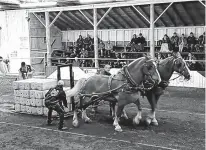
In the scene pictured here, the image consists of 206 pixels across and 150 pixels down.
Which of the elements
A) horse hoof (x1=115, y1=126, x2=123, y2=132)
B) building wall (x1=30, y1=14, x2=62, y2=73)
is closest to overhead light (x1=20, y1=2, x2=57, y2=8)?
building wall (x1=30, y1=14, x2=62, y2=73)

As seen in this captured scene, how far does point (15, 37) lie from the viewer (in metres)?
24.3

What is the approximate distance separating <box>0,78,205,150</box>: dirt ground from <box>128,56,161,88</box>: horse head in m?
1.59

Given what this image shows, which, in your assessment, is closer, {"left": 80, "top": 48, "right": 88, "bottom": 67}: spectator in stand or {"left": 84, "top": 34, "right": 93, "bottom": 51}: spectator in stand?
{"left": 80, "top": 48, "right": 88, "bottom": 67}: spectator in stand

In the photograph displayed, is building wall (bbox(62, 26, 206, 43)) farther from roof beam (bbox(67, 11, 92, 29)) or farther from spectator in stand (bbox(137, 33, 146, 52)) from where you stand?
spectator in stand (bbox(137, 33, 146, 52))

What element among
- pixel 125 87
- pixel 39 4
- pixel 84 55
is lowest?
pixel 125 87

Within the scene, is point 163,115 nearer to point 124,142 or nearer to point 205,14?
point 124,142

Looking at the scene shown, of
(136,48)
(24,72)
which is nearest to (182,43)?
(136,48)

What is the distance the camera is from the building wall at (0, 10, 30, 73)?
23.8 meters

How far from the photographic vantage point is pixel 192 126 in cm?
1043

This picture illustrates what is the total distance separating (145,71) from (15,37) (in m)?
16.9

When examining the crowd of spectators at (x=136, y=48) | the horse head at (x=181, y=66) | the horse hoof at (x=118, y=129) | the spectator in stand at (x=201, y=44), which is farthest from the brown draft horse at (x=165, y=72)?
the spectator in stand at (x=201, y=44)

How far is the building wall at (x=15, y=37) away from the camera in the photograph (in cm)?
2375

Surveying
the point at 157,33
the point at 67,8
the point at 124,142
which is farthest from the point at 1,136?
the point at 157,33

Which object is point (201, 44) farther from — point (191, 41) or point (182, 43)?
point (182, 43)
